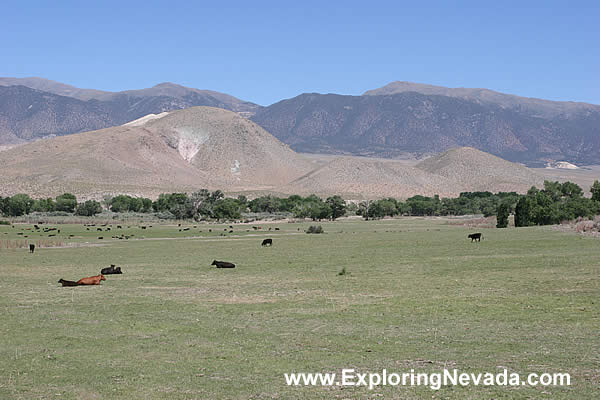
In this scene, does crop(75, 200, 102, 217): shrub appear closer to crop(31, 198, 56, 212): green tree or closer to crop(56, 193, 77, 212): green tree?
crop(31, 198, 56, 212): green tree

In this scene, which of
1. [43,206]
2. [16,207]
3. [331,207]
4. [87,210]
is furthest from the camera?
[43,206]

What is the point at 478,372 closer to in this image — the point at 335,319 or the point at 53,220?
the point at 335,319

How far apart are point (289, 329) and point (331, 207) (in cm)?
10096

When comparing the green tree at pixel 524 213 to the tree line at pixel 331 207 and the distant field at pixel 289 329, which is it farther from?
the distant field at pixel 289 329

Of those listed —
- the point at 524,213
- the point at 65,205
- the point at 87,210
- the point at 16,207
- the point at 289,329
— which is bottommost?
the point at 289,329

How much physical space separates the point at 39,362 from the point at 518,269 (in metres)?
19.1

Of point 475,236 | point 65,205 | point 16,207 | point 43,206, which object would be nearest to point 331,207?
point 65,205

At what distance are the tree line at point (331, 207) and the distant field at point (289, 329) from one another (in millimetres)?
43398

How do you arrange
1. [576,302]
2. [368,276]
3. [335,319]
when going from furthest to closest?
1. [368,276]
2. [576,302]
3. [335,319]

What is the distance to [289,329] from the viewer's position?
14.7 m

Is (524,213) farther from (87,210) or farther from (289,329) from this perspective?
(87,210)

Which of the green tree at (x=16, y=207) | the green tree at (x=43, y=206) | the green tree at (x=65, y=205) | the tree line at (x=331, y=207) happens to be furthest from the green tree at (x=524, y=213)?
the green tree at (x=65, y=205)

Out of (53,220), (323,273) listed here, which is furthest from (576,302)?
(53,220)

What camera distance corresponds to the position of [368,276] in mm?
25438
